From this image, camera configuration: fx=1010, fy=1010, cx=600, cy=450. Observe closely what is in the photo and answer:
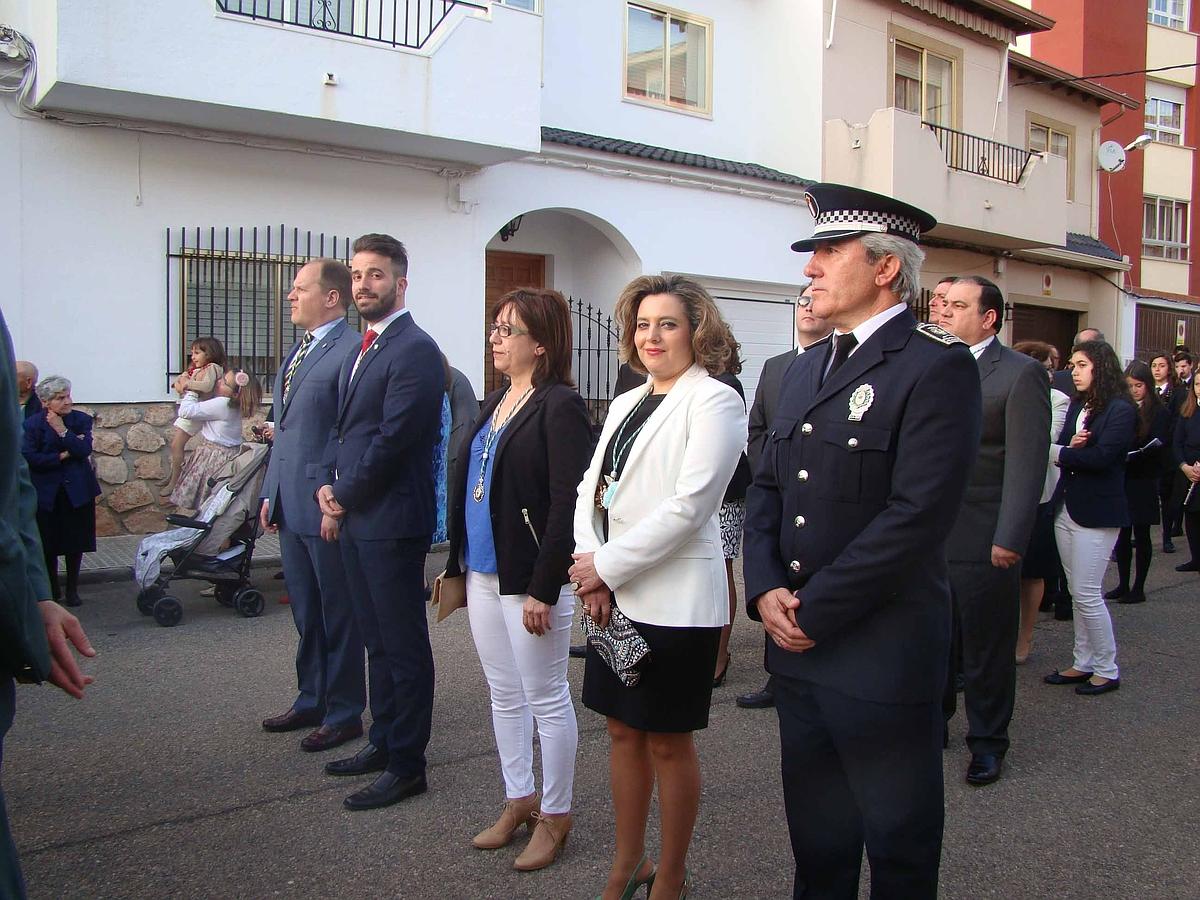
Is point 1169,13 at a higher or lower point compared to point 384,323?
higher

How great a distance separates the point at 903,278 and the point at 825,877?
5.17 feet

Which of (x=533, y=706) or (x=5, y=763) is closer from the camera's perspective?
(x=533, y=706)

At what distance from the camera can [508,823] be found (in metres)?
3.66

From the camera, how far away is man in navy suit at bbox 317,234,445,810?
13.3 feet

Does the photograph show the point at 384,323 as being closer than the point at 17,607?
No

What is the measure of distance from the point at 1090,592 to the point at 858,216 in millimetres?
3922

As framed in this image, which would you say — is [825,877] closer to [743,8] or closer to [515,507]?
[515,507]

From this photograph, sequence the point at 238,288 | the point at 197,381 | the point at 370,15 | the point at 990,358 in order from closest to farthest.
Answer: the point at 990,358 → the point at 197,381 → the point at 238,288 → the point at 370,15

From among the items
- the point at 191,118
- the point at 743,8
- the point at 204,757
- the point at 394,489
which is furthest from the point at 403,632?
the point at 743,8

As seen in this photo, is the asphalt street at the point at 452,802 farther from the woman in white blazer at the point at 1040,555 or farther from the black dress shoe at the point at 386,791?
the woman in white blazer at the point at 1040,555

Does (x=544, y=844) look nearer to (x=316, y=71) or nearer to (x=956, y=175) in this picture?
(x=316, y=71)

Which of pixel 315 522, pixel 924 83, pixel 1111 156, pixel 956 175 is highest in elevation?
pixel 924 83

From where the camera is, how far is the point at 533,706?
11.7 feet

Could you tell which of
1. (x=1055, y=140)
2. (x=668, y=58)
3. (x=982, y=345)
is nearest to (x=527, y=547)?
(x=982, y=345)
